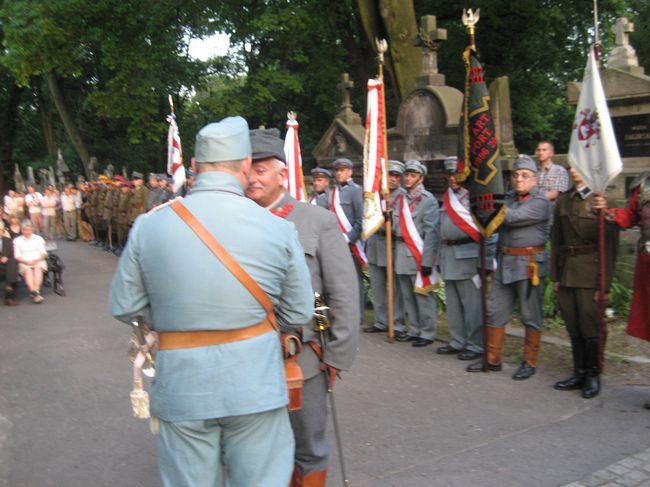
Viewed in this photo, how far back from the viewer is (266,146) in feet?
11.3

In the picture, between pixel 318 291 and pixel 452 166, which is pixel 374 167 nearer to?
pixel 452 166

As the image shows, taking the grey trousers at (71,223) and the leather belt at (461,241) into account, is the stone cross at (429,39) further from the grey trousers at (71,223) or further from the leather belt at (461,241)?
the grey trousers at (71,223)

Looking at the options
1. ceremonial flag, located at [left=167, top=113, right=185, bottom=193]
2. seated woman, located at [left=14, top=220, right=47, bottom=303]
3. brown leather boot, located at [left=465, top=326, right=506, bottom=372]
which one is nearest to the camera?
brown leather boot, located at [left=465, top=326, right=506, bottom=372]

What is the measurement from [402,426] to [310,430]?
2146 millimetres

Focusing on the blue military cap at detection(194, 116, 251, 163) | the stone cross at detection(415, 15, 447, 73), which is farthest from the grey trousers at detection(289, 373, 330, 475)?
the stone cross at detection(415, 15, 447, 73)

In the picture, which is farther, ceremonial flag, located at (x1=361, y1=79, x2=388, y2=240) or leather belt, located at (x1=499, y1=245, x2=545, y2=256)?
ceremonial flag, located at (x1=361, y1=79, x2=388, y2=240)

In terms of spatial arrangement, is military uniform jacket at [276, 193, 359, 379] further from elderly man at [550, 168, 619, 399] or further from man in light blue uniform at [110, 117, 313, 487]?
elderly man at [550, 168, 619, 399]

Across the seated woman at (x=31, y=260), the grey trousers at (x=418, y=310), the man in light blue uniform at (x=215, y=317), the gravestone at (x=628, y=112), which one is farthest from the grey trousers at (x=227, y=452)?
the seated woman at (x=31, y=260)

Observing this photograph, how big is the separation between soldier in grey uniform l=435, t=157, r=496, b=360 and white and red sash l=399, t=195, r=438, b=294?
302mm

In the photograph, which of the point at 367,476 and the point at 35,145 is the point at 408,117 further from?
the point at 35,145

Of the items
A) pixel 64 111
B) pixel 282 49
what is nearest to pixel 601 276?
pixel 282 49

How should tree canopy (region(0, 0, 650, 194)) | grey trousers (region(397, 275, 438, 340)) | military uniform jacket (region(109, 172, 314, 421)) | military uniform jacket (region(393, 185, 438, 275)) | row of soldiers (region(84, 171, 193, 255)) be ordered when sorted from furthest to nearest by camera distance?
tree canopy (region(0, 0, 650, 194)) → row of soldiers (region(84, 171, 193, 255)) → grey trousers (region(397, 275, 438, 340)) → military uniform jacket (region(393, 185, 438, 275)) → military uniform jacket (region(109, 172, 314, 421))

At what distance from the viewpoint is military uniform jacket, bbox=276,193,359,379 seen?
3.42 meters

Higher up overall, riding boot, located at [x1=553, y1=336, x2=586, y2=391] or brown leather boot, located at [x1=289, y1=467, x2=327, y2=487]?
brown leather boot, located at [x1=289, y1=467, x2=327, y2=487]
